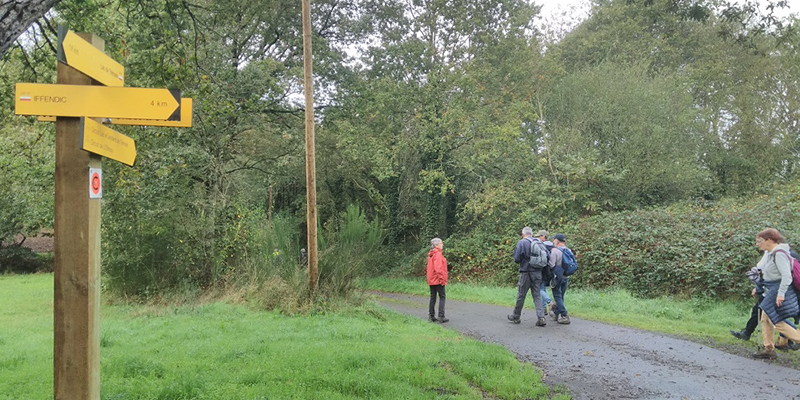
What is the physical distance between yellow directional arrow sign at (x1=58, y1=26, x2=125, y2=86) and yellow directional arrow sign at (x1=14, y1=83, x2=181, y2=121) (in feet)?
0.47

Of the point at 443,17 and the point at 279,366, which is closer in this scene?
the point at 279,366

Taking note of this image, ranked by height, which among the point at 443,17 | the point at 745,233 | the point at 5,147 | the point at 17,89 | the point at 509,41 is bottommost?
the point at 745,233

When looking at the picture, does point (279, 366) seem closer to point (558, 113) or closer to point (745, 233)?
point (745, 233)

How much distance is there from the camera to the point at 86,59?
3258 mm

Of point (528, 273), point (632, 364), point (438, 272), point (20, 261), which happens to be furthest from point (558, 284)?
point (20, 261)

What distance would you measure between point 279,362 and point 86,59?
4.12 metres

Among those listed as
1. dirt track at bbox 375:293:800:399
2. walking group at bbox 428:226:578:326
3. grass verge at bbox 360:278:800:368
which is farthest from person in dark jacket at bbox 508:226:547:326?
grass verge at bbox 360:278:800:368

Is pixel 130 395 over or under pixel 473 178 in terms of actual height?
under

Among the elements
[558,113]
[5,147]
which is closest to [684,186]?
[558,113]

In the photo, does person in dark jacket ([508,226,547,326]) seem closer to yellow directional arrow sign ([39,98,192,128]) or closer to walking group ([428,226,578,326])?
walking group ([428,226,578,326])

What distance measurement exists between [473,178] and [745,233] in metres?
12.7

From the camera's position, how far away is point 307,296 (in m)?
11.2

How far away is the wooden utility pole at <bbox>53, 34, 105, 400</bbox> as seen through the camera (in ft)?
10.2

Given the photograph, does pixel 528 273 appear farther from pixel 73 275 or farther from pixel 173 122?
pixel 73 275
